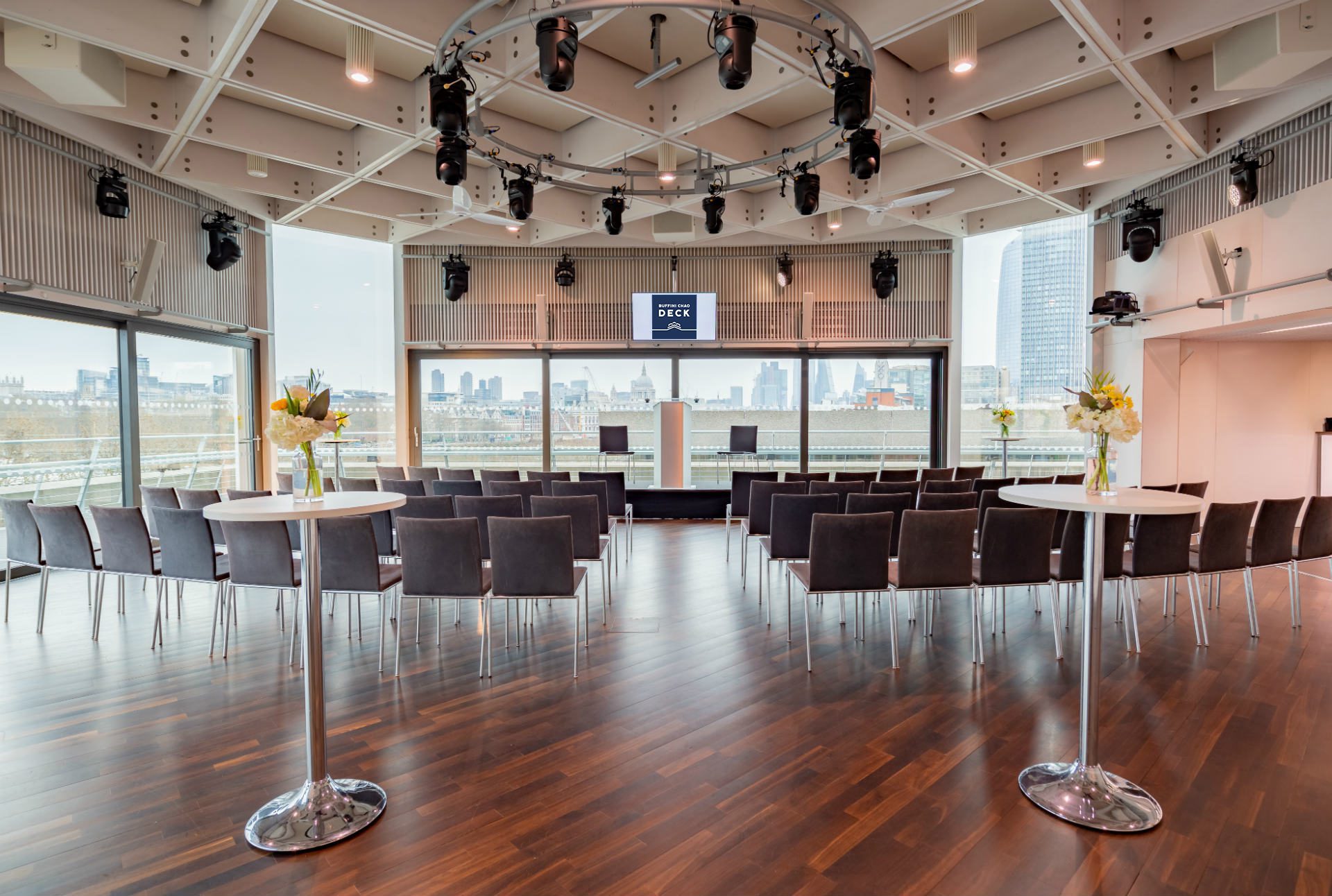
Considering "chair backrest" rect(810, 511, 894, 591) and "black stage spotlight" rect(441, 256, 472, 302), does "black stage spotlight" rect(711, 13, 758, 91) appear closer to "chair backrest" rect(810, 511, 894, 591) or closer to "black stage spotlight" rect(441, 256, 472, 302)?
"chair backrest" rect(810, 511, 894, 591)

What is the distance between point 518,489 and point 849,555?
324 centimetres

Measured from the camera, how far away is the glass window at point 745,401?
453 inches

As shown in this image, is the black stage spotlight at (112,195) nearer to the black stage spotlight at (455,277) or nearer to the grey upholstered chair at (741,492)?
the black stage spotlight at (455,277)

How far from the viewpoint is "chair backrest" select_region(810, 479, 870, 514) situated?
5355 millimetres

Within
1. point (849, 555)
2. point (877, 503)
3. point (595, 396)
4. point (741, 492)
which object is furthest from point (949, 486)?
point (595, 396)

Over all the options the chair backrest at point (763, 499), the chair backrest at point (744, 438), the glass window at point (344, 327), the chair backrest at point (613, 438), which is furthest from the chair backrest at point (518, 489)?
the chair backrest at point (744, 438)

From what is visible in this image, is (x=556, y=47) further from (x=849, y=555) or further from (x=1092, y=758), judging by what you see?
(x=1092, y=758)

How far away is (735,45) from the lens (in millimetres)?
3590

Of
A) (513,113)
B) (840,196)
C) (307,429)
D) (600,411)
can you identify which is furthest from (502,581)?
(600,411)

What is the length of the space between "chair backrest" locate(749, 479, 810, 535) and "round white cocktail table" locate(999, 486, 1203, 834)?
10.1ft

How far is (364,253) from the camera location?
10.9 meters

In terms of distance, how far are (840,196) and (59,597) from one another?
9.00 metres

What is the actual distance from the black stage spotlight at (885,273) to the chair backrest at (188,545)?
9.62m

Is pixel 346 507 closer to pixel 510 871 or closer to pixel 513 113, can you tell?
pixel 510 871
